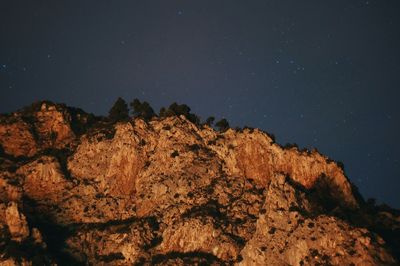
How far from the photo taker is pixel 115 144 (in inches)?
4638

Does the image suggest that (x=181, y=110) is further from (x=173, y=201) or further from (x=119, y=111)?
(x=173, y=201)

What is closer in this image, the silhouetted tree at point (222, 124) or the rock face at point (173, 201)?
the rock face at point (173, 201)

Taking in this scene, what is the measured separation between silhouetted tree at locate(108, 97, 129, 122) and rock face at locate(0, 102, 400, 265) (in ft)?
57.3

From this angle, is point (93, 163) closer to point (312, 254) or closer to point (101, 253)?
point (101, 253)

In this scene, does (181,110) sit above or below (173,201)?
above

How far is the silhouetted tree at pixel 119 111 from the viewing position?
5876 inches

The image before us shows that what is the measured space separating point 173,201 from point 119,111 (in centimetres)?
5651

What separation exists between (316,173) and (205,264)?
37330 millimetres

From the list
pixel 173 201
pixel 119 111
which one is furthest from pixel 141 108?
pixel 173 201

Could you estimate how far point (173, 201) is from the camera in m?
104

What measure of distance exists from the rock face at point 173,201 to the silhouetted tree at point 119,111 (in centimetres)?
1746

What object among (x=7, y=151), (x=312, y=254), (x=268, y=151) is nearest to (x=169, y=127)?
(x=268, y=151)

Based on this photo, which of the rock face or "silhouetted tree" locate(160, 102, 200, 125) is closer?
the rock face

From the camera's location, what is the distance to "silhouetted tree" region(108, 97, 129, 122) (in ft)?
490
